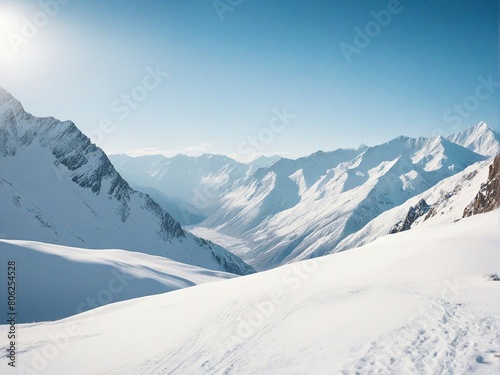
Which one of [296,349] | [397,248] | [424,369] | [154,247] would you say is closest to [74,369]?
[296,349]

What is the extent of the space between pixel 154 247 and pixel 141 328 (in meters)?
133

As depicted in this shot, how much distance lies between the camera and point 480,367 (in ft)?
29.7

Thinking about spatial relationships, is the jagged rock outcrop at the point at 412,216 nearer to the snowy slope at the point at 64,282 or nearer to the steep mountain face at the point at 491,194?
the steep mountain face at the point at 491,194

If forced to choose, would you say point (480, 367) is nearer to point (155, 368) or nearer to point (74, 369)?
point (155, 368)

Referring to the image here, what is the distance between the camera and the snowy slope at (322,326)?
10.3 metres
